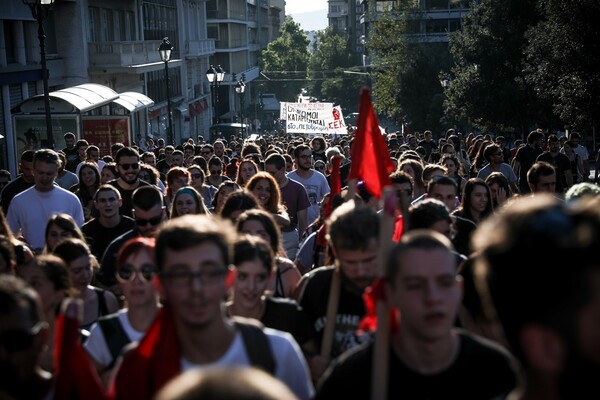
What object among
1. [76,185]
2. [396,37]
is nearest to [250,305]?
[76,185]

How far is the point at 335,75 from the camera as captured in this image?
102500mm

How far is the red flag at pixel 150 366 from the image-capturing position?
3.72 metres

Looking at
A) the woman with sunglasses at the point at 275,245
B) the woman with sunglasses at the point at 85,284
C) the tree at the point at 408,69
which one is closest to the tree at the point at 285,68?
the tree at the point at 408,69

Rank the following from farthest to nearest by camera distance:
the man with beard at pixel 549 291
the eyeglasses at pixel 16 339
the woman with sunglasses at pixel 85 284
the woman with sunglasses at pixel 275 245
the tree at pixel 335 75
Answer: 1. the tree at pixel 335 75
2. the woman with sunglasses at pixel 275 245
3. the woman with sunglasses at pixel 85 284
4. the eyeglasses at pixel 16 339
5. the man with beard at pixel 549 291

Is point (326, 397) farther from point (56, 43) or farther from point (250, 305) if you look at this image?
point (56, 43)

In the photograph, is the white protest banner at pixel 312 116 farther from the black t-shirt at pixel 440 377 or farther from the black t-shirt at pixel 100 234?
the black t-shirt at pixel 440 377

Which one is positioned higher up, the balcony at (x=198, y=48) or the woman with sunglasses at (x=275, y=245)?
the balcony at (x=198, y=48)

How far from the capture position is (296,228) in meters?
11.1

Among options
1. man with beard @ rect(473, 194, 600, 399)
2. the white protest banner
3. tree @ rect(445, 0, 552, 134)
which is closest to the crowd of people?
man with beard @ rect(473, 194, 600, 399)

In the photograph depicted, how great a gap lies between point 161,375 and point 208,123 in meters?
78.2

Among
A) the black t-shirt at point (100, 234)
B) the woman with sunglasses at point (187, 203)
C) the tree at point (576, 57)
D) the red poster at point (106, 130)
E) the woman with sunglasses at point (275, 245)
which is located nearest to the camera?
the woman with sunglasses at point (275, 245)

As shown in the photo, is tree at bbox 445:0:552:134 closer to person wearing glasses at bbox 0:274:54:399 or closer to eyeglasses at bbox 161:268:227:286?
eyeglasses at bbox 161:268:227:286

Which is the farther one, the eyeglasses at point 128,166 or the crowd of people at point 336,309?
the eyeglasses at point 128,166

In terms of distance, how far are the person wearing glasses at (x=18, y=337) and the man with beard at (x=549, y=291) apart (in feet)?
5.30
